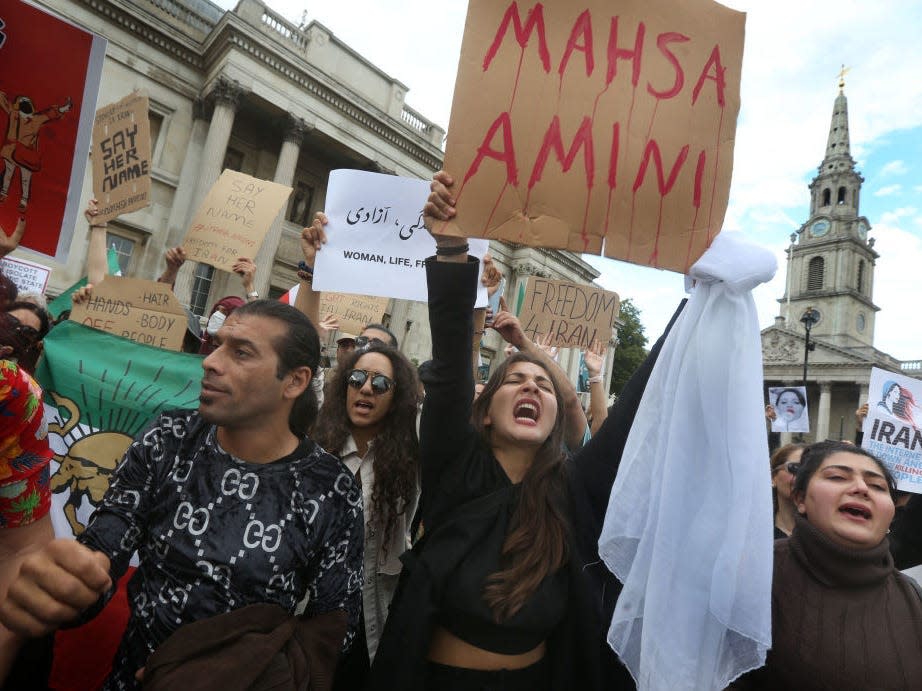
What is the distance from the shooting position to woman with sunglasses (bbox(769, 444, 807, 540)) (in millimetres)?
3027

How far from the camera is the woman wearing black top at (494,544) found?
161 cm

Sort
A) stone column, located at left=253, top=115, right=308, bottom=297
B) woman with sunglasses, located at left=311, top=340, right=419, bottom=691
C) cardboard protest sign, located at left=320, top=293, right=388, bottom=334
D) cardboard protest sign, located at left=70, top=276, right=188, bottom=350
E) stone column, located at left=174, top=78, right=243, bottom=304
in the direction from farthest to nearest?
1. stone column, located at left=253, top=115, right=308, bottom=297
2. stone column, located at left=174, top=78, right=243, bottom=304
3. cardboard protest sign, located at left=320, top=293, right=388, bottom=334
4. cardboard protest sign, located at left=70, top=276, right=188, bottom=350
5. woman with sunglasses, located at left=311, top=340, right=419, bottom=691

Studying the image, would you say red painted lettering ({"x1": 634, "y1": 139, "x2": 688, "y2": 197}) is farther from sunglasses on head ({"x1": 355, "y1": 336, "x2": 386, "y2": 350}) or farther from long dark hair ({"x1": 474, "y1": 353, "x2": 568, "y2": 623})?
sunglasses on head ({"x1": 355, "y1": 336, "x2": 386, "y2": 350})

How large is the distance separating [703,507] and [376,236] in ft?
8.08

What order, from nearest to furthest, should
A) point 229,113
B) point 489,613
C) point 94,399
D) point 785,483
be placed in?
point 489,613, point 94,399, point 785,483, point 229,113

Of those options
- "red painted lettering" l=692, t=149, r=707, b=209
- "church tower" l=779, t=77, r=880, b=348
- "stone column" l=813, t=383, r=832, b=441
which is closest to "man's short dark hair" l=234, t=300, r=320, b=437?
"red painted lettering" l=692, t=149, r=707, b=209

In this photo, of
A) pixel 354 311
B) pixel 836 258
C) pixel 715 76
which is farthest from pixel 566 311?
pixel 836 258

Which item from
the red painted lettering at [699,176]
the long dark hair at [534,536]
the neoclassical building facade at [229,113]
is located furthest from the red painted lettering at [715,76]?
the neoclassical building facade at [229,113]

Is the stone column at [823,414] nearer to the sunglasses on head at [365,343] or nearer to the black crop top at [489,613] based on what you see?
the sunglasses on head at [365,343]

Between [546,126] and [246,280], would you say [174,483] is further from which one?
[246,280]

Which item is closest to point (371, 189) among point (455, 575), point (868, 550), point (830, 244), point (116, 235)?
point (455, 575)

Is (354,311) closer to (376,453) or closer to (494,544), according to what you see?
(376,453)

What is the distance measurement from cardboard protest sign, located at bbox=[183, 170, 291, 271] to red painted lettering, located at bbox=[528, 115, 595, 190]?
2.96 metres

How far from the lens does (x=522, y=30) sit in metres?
1.65
